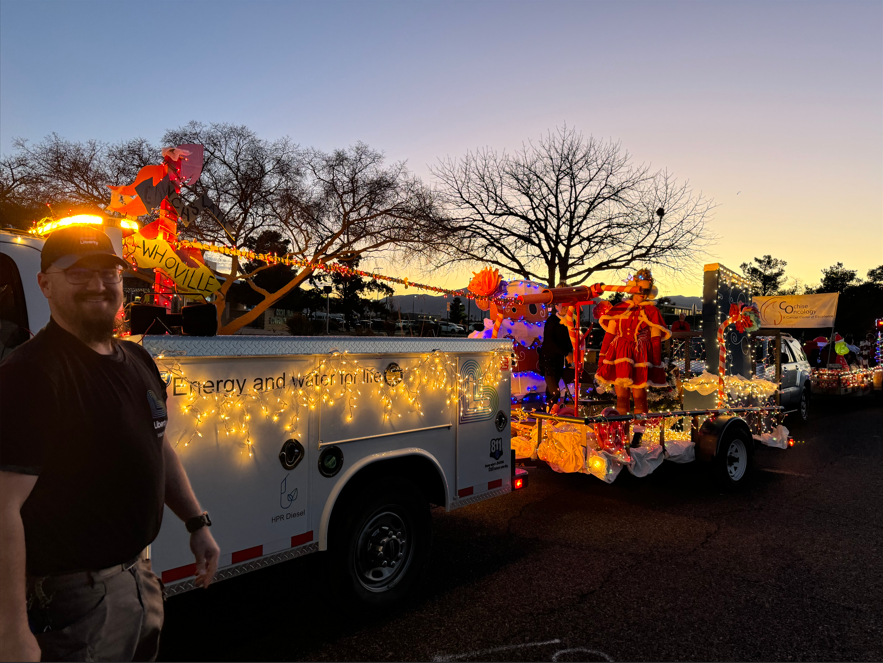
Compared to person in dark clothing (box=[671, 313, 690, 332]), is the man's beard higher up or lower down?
lower down

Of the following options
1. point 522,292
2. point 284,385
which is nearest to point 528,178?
point 522,292

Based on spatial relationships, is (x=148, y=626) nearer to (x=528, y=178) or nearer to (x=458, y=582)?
(x=458, y=582)

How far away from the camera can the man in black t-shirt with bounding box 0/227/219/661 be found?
1.43 m

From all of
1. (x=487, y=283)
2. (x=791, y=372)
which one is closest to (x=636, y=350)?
(x=487, y=283)

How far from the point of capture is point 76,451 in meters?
1.55

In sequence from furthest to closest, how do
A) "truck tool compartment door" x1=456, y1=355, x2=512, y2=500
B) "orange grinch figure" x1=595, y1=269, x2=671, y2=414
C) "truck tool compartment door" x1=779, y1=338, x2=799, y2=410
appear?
"truck tool compartment door" x1=779, y1=338, x2=799, y2=410
"orange grinch figure" x1=595, y1=269, x2=671, y2=414
"truck tool compartment door" x1=456, y1=355, x2=512, y2=500

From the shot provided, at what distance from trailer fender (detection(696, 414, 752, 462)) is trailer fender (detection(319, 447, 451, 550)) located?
403cm

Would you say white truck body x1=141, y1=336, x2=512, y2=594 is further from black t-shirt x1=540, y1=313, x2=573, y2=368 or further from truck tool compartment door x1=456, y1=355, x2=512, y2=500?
black t-shirt x1=540, y1=313, x2=573, y2=368

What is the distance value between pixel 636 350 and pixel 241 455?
19.3 ft

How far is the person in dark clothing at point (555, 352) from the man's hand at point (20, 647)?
8.58m

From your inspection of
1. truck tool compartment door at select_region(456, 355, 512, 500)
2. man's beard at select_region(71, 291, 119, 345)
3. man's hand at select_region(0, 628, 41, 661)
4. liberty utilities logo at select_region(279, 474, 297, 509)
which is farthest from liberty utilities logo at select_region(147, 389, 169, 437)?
truck tool compartment door at select_region(456, 355, 512, 500)

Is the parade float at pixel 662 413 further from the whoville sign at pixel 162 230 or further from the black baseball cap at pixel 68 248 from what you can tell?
the black baseball cap at pixel 68 248

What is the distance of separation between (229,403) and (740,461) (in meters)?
6.63

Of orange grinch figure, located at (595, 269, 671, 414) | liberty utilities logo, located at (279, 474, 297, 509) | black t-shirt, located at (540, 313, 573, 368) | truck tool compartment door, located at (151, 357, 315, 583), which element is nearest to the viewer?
truck tool compartment door, located at (151, 357, 315, 583)
